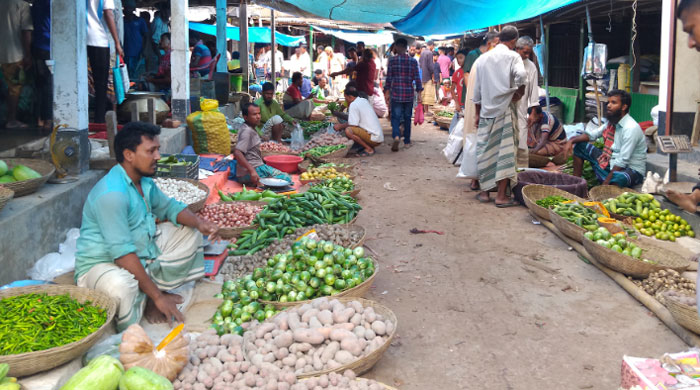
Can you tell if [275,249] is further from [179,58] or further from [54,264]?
[179,58]

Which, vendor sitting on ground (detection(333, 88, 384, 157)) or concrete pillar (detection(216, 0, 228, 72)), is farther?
concrete pillar (detection(216, 0, 228, 72))

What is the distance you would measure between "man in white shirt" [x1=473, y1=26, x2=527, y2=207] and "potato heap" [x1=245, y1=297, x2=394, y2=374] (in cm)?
397

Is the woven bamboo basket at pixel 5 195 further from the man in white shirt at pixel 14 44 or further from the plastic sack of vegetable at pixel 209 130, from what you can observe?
the plastic sack of vegetable at pixel 209 130

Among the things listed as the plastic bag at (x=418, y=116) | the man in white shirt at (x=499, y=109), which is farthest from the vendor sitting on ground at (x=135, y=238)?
the plastic bag at (x=418, y=116)

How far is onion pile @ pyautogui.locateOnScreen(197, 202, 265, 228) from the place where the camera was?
5.52 m

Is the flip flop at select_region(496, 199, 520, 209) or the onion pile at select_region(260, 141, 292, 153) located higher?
the onion pile at select_region(260, 141, 292, 153)

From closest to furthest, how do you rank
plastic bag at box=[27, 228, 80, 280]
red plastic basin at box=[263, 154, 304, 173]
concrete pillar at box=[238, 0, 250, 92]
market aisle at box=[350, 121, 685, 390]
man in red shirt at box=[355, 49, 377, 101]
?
1. market aisle at box=[350, 121, 685, 390]
2. plastic bag at box=[27, 228, 80, 280]
3. red plastic basin at box=[263, 154, 304, 173]
4. man in red shirt at box=[355, 49, 377, 101]
5. concrete pillar at box=[238, 0, 250, 92]

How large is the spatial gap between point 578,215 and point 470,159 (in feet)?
7.14

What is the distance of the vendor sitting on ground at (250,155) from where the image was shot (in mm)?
7277

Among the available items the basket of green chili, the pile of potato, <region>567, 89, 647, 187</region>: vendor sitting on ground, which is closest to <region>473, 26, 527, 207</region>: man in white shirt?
<region>567, 89, 647, 187</region>: vendor sitting on ground

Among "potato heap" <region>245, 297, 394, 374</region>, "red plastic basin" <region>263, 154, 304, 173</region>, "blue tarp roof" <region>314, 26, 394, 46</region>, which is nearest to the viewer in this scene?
"potato heap" <region>245, 297, 394, 374</region>

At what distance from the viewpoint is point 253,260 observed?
4.76m

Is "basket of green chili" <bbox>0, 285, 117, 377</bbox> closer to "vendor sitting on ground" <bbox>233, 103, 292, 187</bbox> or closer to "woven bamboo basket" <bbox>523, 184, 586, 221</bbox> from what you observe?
"vendor sitting on ground" <bbox>233, 103, 292, 187</bbox>

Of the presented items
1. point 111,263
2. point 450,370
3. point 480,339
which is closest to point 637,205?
point 480,339
